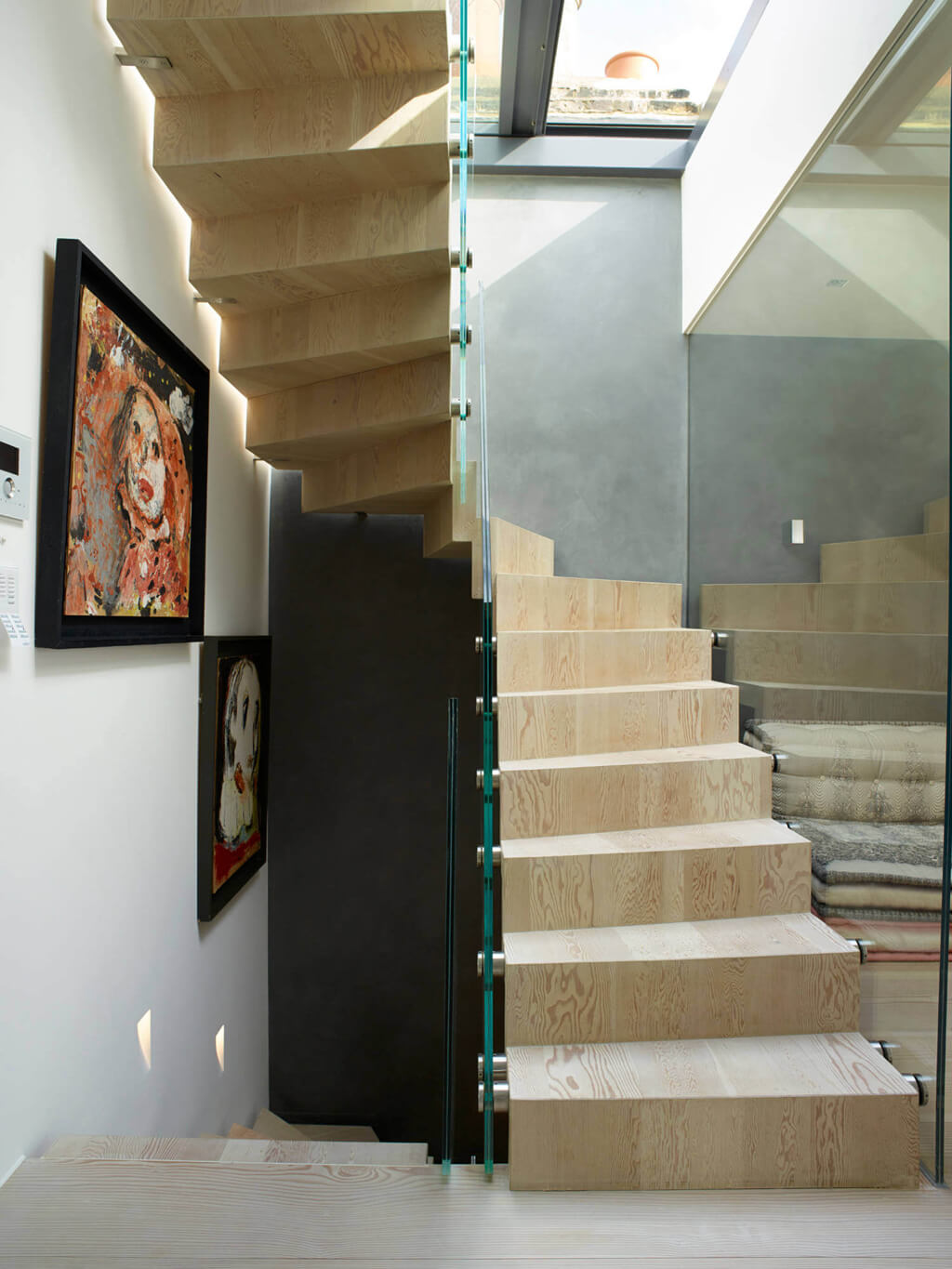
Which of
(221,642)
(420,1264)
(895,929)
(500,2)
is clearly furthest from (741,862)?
(500,2)

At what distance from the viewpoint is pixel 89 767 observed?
1982mm

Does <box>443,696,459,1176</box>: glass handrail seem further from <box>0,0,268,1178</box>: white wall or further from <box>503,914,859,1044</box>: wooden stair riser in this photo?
<box>0,0,268,1178</box>: white wall

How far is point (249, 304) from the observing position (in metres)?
2.75

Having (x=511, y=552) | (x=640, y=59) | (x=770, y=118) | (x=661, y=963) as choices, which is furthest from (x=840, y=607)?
(x=640, y=59)

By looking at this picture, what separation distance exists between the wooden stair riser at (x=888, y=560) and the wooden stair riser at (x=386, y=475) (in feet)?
4.69

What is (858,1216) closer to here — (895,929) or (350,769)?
(895,929)

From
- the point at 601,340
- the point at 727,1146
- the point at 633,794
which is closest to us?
the point at 727,1146

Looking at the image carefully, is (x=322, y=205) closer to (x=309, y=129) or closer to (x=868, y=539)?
(x=309, y=129)

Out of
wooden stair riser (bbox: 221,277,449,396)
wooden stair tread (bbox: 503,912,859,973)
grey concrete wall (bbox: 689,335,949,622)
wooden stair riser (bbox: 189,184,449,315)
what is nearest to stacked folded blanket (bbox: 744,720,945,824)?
wooden stair tread (bbox: 503,912,859,973)

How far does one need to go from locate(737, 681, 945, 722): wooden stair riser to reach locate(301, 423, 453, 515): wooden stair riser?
1.40 meters

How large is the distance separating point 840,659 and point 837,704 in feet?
0.43

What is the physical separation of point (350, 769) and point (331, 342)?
7.33 ft

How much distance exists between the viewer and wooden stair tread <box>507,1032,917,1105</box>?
1678mm

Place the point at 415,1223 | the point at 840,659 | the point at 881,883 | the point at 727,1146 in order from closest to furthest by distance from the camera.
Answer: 1. the point at 415,1223
2. the point at 727,1146
3. the point at 881,883
4. the point at 840,659
